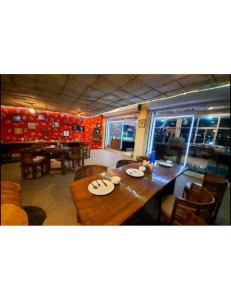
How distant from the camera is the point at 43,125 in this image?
480cm

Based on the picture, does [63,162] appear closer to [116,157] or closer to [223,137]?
[116,157]

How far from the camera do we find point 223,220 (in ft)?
5.15

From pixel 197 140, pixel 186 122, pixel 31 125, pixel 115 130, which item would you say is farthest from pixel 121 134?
pixel 31 125

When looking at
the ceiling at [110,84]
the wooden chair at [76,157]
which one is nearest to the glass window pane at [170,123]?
the ceiling at [110,84]

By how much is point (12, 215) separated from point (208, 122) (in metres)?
4.14

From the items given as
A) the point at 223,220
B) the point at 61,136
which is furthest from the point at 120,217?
the point at 61,136

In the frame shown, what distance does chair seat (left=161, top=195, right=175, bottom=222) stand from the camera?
1.15 metres

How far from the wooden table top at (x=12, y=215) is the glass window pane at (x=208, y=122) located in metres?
3.99

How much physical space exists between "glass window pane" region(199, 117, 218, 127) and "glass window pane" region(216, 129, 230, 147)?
228 millimetres
